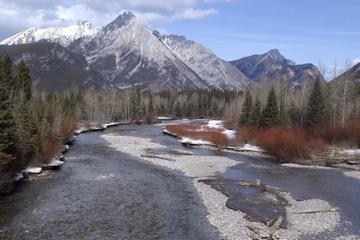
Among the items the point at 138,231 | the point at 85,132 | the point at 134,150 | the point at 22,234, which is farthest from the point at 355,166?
the point at 85,132

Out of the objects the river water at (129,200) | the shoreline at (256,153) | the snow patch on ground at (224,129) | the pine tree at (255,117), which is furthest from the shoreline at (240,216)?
the pine tree at (255,117)

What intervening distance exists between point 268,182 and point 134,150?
32852 millimetres

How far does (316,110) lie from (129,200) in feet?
204

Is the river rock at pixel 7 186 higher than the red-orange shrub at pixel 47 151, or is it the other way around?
the red-orange shrub at pixel 47 151

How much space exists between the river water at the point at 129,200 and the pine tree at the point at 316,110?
1241 inches

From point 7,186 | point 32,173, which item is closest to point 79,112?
point 32,173

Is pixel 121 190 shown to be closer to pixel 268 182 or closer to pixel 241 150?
pixel 268 182

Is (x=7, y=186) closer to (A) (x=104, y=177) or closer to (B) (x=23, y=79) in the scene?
(A) (x=104, y=177)

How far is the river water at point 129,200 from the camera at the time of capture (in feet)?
101

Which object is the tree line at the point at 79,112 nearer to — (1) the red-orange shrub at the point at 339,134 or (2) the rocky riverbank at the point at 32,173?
(2) the rocky riverbank at the point at 32,173

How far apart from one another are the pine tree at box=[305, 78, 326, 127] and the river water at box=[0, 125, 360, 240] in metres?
31.5

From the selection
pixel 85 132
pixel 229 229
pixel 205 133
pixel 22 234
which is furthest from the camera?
pixel 85 132

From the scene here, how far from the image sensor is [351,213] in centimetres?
3747

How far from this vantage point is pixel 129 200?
39.9 m
